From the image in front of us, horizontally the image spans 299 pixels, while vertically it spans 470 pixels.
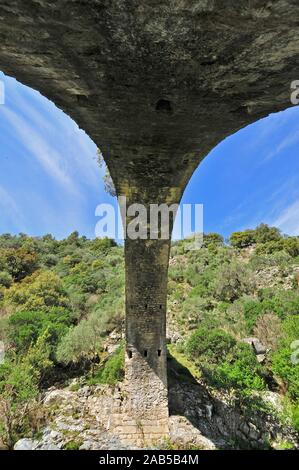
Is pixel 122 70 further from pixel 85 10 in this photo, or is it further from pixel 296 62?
pixel 296 62

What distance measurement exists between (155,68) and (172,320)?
20755 mm

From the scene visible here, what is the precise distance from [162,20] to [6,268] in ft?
108

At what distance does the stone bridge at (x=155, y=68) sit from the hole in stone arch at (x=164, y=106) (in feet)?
0.08

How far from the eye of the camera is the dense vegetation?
13.4m

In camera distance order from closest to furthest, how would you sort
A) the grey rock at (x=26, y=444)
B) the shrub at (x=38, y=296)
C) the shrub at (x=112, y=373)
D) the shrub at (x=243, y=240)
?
the grey rock at (x=26, y=444) < the shrub at (x=112, y=373) < the shrub at (x=38, y=296) < the shrub at (x=243, y=240)

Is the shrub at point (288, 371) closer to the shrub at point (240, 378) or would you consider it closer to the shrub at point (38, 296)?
the shrub at point (240, 378)

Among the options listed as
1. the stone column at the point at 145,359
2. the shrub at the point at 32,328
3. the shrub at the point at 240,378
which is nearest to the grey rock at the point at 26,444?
the stone column at the point at 145,359

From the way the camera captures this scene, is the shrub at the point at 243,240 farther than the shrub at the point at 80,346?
Yes

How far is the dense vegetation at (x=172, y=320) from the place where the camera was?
44.0ft

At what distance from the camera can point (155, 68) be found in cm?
423

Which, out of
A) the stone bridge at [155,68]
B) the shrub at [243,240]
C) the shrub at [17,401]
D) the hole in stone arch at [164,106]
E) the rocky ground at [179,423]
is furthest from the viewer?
the shrub at [243,240]

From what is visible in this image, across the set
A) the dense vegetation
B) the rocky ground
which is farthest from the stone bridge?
the rocky ground

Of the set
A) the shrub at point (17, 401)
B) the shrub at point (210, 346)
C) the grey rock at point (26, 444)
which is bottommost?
the grey rock at point (26, 444)

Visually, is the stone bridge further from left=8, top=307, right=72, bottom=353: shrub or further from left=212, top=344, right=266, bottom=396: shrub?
left=8, top=307, right=72, bottom=353: shrub
